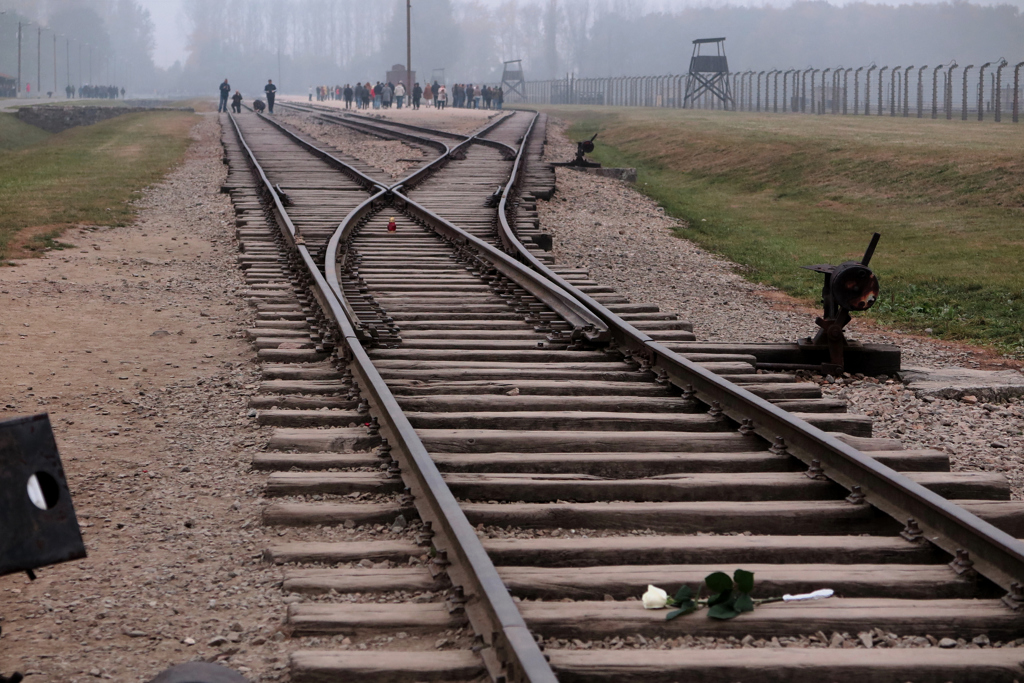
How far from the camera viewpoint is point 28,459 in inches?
130

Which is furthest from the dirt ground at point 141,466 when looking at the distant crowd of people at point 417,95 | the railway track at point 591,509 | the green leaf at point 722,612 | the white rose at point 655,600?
the distant crowd of people at point 417,95

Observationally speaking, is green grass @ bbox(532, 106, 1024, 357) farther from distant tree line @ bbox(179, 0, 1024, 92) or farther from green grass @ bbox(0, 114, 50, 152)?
distant tree line @ bbox(179, 0, 1024, 92)

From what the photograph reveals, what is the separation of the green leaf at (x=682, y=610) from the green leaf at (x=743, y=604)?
14cm

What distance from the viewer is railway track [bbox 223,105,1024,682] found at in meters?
3.61

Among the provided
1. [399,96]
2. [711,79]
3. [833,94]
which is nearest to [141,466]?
[833,94]

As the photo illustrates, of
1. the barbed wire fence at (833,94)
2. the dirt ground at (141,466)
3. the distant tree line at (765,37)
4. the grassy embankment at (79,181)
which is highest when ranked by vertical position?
the distant tree line at (765,37)

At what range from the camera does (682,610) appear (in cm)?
381

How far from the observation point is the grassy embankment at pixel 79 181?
14219 millimetres

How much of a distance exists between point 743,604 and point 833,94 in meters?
48.2

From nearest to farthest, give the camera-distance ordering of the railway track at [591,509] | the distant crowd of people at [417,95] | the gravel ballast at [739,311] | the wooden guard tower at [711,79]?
the railway track at [591,509] → the gravel ballast at [739,311] → the wooden guard tower at [711,79] → the distant crowd of people at [417,95]

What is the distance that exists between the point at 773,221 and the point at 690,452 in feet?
45.6

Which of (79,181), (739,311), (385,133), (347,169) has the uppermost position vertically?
(385,133)

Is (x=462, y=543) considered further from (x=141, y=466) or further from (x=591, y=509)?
(x=141, y=466)

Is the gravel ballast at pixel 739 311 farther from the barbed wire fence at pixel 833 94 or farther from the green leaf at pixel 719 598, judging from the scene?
the barbed wire fence at pixel 833 94
